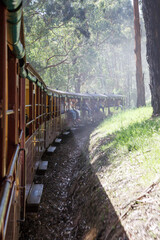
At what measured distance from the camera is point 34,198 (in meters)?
4.33

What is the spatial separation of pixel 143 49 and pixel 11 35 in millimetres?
58796

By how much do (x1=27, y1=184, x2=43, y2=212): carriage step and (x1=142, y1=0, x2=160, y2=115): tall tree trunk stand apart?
5.64m

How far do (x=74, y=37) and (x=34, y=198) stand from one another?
2091 centimetres

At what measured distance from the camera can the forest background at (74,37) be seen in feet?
62.1

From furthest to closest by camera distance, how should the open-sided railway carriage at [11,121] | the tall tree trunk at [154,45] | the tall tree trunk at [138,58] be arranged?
the tall tree trunk at [138,58]
the tall tree trunk at [154,45]
the open-sided railway carriage at [11,121]

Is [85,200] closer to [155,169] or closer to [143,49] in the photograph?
[155,169]

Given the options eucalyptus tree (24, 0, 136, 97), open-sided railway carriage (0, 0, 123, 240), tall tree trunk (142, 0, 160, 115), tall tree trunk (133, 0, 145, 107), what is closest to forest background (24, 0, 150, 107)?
eucalyptus tree (24, 0, 136, 97)

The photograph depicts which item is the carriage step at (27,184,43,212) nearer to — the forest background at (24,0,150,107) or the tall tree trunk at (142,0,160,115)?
the tall tree trunk at (142,0,160,115)

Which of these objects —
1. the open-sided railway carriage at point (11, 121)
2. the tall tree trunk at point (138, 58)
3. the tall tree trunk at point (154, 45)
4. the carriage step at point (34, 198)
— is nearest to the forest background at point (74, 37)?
the tall tree trunk at point (138, 58)

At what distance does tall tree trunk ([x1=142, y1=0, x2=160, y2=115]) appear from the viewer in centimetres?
841

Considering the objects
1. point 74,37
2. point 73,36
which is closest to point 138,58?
point 73,36

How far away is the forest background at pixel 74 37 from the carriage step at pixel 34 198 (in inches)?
622

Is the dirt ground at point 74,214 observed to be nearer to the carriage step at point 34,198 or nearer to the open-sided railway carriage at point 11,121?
the carriage step at point 34,198

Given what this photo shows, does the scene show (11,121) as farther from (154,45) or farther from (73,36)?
(73,36)
